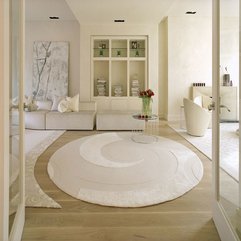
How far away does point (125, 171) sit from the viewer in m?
3.07

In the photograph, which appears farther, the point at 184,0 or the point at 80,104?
the point at 80,104

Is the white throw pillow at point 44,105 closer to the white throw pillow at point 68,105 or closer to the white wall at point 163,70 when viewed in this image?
the white throw pillow at point 68,105

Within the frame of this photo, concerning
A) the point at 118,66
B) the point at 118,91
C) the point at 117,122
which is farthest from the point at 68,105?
the point at 118,66

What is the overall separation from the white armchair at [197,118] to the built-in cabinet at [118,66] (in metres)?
2.38

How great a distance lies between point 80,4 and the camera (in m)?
5.64

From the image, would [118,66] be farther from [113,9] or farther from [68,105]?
[68,105]

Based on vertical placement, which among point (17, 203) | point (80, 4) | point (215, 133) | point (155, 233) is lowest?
point (155, 233)

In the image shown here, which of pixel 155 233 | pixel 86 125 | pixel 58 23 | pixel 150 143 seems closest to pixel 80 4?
pixel 58 23

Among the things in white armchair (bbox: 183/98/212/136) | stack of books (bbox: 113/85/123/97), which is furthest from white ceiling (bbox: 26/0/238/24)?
white armchair (bbox: 183/98/212/136)

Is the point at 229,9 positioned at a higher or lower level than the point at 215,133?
higher

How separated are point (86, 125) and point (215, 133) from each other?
4.40 meters

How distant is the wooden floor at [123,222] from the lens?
1.78 metres

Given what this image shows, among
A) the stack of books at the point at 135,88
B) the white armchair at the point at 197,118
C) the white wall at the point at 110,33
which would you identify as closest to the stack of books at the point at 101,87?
the white wall at the point at 110,33

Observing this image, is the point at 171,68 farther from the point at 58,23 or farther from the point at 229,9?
the point at 229,9
